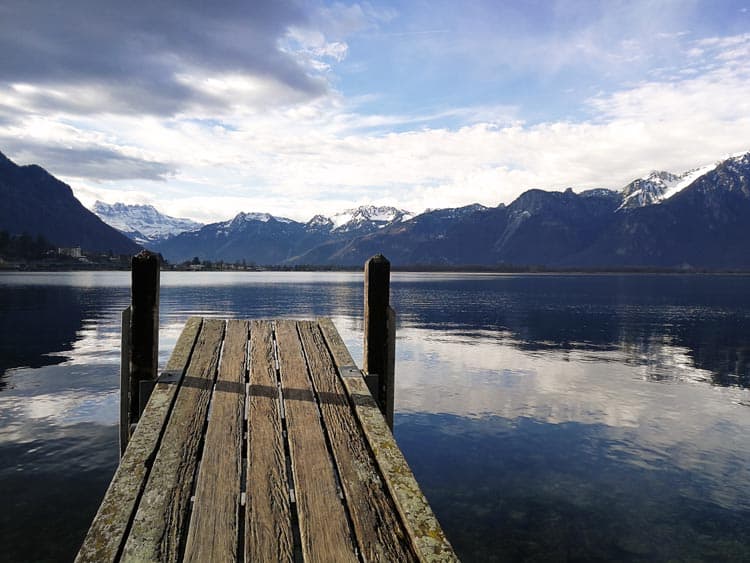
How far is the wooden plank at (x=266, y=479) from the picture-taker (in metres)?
4.73

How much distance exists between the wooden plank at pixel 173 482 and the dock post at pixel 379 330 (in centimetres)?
251

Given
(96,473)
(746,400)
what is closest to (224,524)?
(96,473)

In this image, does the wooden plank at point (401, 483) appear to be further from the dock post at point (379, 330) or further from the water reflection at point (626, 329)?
the water reflection at point (626, 329)

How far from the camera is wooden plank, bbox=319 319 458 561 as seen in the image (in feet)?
15.1

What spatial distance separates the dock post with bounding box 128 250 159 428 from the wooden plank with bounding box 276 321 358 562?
201 cm

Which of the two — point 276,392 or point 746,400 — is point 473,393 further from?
point 276,392

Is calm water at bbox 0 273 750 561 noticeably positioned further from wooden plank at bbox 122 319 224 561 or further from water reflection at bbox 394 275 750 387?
wooden plank at bbox 122 319 224 561

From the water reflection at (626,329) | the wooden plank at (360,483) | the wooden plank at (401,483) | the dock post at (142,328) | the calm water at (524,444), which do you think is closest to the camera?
the wooden plank at (401,483)

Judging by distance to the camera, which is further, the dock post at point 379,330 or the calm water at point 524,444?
the calm water at point 524,444

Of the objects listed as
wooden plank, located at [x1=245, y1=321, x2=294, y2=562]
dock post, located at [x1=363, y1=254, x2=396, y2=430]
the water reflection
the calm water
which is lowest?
the water reflection

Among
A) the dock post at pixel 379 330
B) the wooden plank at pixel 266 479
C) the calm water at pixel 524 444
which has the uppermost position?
the dock post at pixel 379 330

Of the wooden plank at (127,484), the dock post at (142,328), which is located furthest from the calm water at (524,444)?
the wooden plank at (127,484)

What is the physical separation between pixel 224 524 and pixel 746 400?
88.6 feet

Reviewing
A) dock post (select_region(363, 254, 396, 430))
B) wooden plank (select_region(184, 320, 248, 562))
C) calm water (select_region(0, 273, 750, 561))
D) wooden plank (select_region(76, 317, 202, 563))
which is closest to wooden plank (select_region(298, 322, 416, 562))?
dock post (select_region(363, 254, 396, 430))
